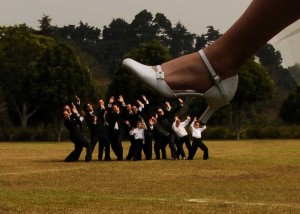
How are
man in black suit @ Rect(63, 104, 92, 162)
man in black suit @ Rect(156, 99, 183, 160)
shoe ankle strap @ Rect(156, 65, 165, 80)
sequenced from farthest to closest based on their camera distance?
man in black suit @ Rect(156, 99, 183, 160) → man in black suit @ Rect(63, 104, 92, 162) → shoe ankle strap @ Rect(156, 65, 165, 80)

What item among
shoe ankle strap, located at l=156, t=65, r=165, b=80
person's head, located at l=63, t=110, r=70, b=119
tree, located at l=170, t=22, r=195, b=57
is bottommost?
shoe ankle strap, located at l=156, t=65, r=165, b=80

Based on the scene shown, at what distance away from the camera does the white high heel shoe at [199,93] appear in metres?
3.52

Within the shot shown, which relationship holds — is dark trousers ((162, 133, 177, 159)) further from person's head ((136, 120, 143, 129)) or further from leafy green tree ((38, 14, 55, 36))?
leafy green tree ((38, 14, 55, 36))

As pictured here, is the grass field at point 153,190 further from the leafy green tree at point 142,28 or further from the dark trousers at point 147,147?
the leafy green tree at point 142,28

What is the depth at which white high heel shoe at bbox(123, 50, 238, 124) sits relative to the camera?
138 inches

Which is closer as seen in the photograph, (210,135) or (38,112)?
(210,135)

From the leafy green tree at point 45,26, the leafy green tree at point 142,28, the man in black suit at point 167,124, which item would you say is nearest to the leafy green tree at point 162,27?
the leafy green tree at point 142,28

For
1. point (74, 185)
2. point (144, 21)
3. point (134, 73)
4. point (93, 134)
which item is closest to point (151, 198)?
point (74, 185)

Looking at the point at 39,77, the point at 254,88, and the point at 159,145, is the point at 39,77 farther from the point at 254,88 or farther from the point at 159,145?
the point at 159,145

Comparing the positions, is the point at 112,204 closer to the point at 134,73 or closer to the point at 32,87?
the point at 134,73

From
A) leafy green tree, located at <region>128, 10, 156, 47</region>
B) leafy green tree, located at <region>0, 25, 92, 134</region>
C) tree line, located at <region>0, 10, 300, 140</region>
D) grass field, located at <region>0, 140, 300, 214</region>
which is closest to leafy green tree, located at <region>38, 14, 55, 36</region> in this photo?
tree line, located at <region>0, 10, 300, 140</region>

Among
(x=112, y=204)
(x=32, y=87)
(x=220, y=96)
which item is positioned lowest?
(x=112, y=204)

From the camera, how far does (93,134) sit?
69.6 ft

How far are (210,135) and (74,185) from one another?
40.1 meters
